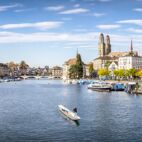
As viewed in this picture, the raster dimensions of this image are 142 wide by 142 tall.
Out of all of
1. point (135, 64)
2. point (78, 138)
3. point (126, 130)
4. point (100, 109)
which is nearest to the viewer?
point (78, 138)

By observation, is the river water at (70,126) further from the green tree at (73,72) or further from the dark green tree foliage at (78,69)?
the green tree at (73,72)

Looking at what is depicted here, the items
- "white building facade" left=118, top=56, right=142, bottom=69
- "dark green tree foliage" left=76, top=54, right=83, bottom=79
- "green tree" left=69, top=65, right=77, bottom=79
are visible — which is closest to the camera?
"white building facade" left=118, top=56, right=142, bottom=69

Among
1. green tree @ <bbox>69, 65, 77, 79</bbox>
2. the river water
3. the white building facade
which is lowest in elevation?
the river water

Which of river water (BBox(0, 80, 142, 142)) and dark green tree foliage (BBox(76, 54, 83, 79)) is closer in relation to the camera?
river water (BBox(0, 80, 142, 142))

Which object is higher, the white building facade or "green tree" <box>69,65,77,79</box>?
the white building facade

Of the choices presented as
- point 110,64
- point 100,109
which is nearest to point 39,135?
point 100,109

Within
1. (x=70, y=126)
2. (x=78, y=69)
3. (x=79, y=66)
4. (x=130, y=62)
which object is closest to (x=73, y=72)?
(x=78, y=69)

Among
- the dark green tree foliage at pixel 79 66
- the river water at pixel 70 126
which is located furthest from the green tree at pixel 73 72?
the river water at pixel 70 126

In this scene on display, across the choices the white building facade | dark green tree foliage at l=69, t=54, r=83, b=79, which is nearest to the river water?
the white building facade

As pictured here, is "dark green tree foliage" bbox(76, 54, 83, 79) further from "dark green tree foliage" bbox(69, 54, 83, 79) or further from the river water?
the river water

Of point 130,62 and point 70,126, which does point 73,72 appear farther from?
point 70,126

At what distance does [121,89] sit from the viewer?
86562 millimetres

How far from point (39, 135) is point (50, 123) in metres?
5.52

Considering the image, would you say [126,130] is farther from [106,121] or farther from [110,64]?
[110,64]
